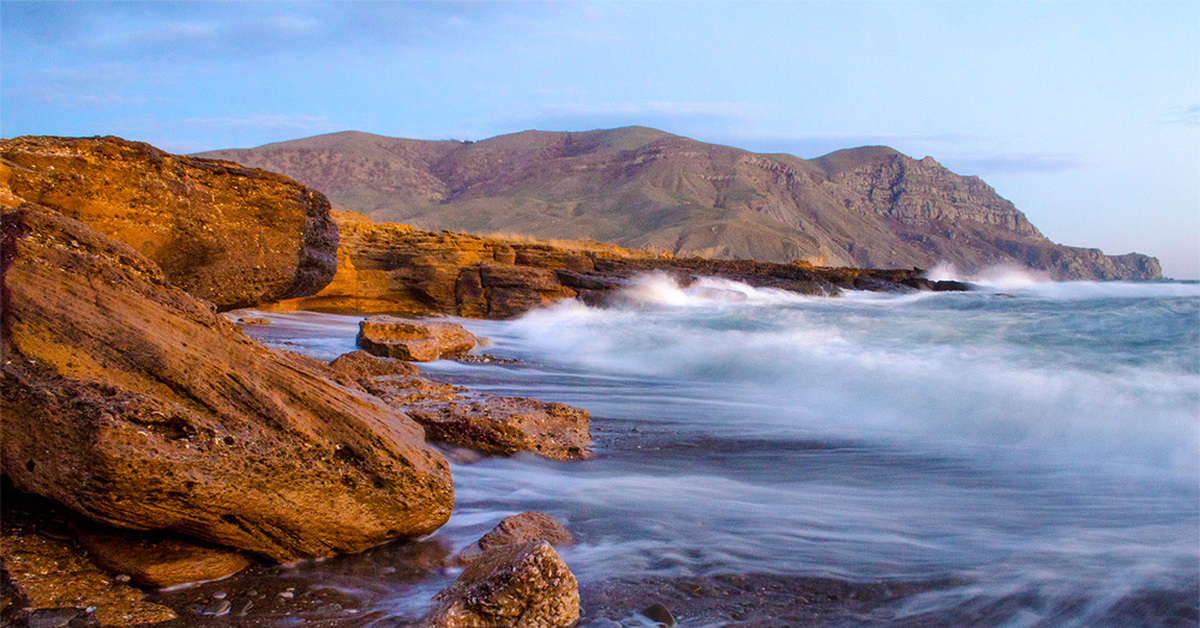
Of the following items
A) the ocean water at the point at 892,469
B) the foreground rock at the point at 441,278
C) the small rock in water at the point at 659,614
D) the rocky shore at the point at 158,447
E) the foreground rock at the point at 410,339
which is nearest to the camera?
the rocky shore at the point at 158,447

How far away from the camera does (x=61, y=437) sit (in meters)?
2.57

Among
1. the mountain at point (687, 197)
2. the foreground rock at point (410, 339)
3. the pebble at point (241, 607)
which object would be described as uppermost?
the mountain at point (687, 197)

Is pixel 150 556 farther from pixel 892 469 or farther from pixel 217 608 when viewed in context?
pixel 892 469

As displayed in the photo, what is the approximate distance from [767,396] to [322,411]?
262 inches

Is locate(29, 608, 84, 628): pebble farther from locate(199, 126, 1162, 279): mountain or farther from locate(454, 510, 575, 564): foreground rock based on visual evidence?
locate(199, 126, 1162, 279): mountain

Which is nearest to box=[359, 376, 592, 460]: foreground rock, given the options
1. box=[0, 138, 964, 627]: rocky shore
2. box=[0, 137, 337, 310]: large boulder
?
box=[0, 137, 337, 310]: large boulder

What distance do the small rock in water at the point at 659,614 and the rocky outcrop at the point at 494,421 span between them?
7.61 feet

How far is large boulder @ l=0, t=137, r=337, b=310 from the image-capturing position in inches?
150

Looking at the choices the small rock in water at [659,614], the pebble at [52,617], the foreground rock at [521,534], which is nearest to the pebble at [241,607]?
the pebble at [52,617]

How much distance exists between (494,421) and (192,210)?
2226 mm

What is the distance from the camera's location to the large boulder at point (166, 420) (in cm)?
258

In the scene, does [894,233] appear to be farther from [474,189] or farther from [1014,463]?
[1014,463]

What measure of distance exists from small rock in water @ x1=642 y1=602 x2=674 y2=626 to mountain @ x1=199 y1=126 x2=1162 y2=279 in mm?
71988

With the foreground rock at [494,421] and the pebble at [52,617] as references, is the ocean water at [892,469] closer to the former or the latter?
the foreground rock at [494,421]
